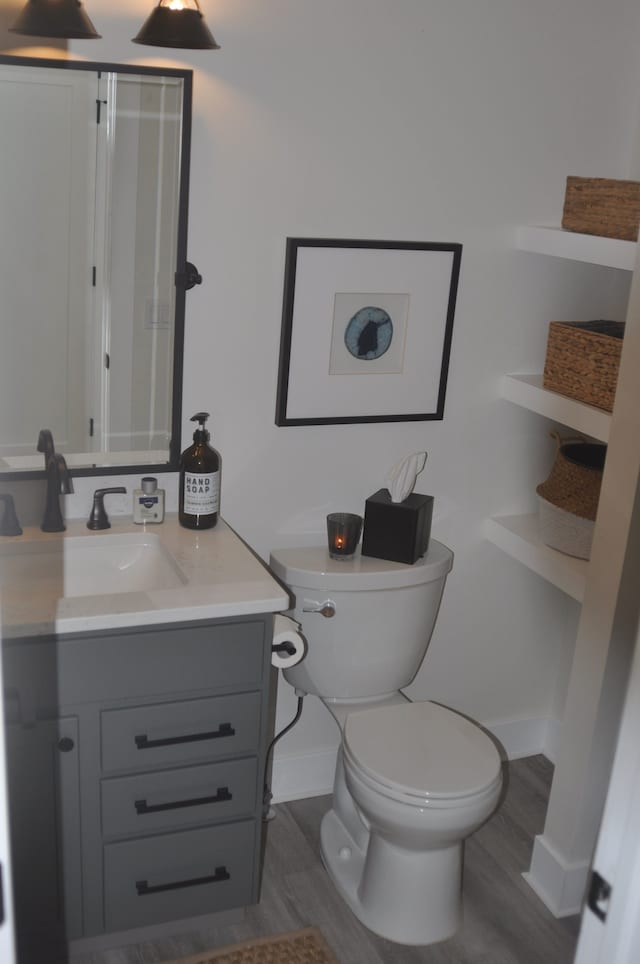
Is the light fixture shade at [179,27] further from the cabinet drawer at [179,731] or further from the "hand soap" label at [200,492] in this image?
the cabinet drawer at [179,731]

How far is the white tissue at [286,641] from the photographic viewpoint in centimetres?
227

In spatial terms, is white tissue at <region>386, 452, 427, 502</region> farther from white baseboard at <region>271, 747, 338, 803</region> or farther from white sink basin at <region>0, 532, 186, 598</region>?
white baseboard at <region>271, 747, 338, 803</region>

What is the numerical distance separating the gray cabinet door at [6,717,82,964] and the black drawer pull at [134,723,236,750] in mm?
140

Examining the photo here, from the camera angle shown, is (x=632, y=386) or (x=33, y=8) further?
(x=632, y=386)

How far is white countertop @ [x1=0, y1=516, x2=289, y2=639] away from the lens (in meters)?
1.95

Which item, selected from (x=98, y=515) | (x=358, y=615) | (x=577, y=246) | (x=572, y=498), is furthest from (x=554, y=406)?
(x=98, y=515)

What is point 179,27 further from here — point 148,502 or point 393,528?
point 393,528

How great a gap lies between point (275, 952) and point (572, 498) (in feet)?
4.37

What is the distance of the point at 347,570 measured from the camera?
253 centimetres

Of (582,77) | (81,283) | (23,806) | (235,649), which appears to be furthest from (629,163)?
(23,806)

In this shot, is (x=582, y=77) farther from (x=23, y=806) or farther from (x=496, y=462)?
(x=23, y=806)

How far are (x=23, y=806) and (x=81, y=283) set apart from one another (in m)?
1.12

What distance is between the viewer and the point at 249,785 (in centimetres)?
227

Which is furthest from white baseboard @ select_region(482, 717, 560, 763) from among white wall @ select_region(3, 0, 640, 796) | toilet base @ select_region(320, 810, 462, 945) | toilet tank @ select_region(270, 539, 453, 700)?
toilet base @ select_region(320, 810, 462, 945)
